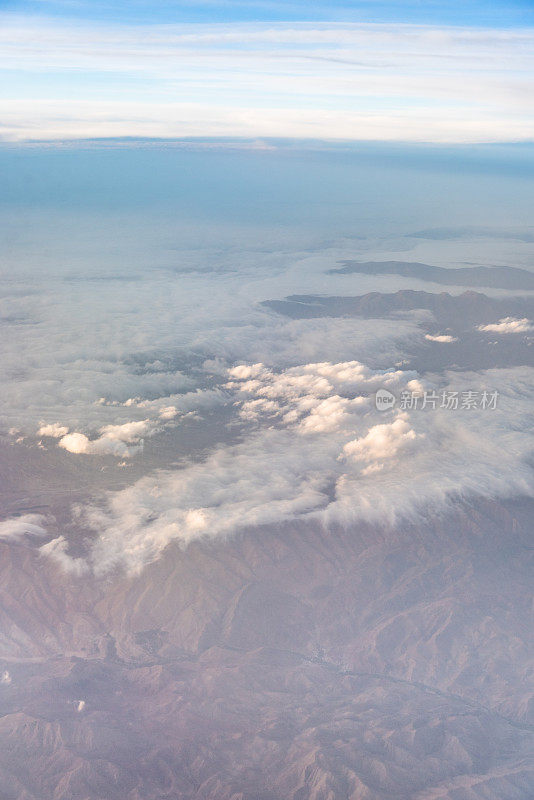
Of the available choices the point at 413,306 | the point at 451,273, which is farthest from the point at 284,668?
the point at 451,273

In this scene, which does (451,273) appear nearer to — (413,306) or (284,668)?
(413,306)

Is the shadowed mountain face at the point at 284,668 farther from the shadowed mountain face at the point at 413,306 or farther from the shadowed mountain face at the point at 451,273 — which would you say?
the shadowed mountain face at the point at 451,273

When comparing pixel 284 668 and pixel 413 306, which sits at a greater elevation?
pixel 413 306

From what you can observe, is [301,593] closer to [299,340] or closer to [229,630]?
[229,630]

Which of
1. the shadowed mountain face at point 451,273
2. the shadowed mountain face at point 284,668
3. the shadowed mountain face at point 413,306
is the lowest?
the shadowed mountain face at point 284,668

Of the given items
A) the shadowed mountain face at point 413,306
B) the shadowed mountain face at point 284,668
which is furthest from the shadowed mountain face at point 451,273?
the shadowed mountain face at point 284,668

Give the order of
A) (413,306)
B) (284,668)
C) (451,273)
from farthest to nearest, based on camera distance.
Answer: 1. (451,273)
2. (413,306)
3. (284,668)
